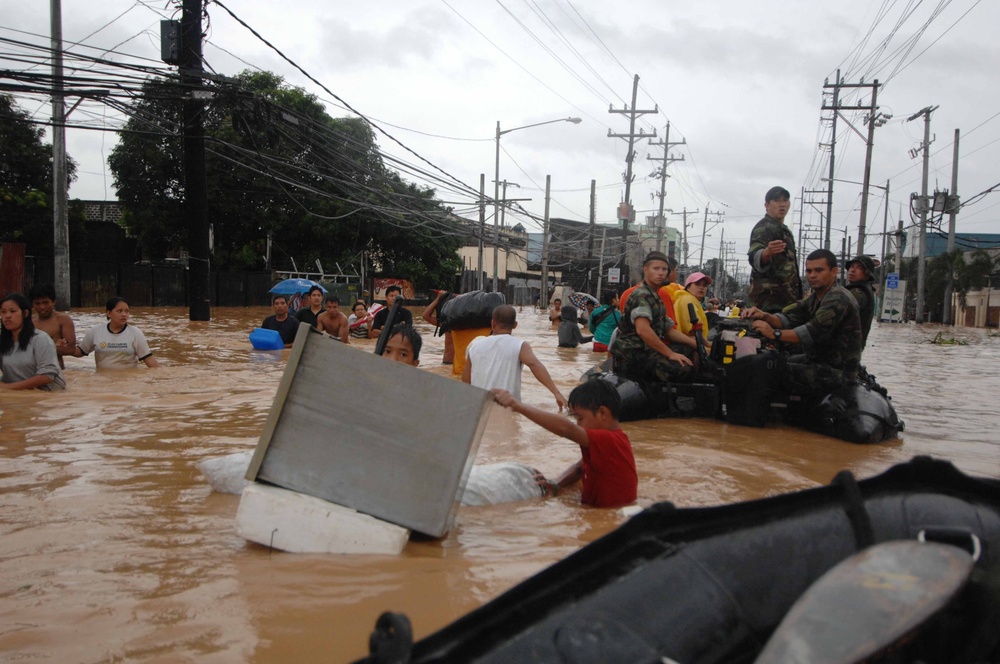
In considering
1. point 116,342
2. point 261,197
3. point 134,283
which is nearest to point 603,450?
point 116,342

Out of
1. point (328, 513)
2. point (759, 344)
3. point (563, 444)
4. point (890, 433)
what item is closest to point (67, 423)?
point (563, 444)

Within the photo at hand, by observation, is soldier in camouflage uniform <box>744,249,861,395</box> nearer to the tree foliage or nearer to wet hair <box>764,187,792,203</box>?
wet hair <box>764,187,792,203</box>

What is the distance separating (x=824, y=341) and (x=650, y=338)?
63.3 inches

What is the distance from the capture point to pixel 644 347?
8453mm

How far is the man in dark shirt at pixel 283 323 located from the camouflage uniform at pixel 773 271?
764cm

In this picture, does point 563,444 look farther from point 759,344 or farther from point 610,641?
point 610,641

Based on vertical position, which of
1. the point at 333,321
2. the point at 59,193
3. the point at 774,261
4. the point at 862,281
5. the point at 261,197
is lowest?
the point at 333,321

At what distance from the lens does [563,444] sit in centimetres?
748

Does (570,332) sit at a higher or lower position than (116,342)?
lower

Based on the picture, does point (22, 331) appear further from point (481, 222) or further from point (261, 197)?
point (261, 197)

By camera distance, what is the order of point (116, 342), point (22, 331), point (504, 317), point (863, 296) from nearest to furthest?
point (504, 317) < point (863, 296) < point (22, 331) < point (116, 342)

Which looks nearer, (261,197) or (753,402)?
(753,402)

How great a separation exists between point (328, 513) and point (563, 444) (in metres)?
3.94

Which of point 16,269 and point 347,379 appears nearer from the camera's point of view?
point 347,379
